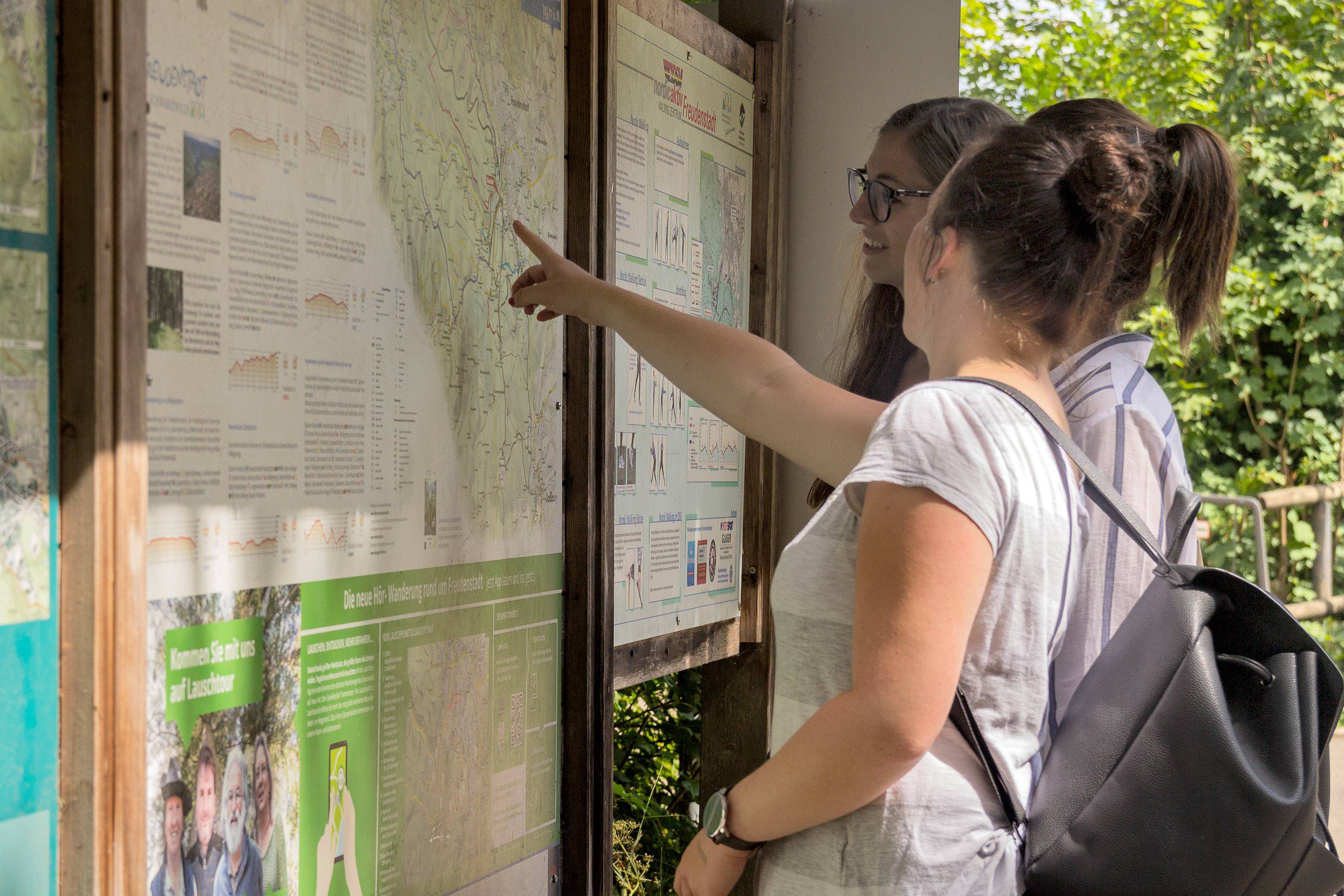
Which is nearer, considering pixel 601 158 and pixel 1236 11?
pixel 601 158

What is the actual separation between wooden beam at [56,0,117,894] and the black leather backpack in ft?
3.22

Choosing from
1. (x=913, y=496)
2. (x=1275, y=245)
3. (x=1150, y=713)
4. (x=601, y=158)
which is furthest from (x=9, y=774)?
(x=1275, y=245)

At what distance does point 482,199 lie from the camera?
2.23 metres

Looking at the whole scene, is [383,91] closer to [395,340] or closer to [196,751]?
[395,340]

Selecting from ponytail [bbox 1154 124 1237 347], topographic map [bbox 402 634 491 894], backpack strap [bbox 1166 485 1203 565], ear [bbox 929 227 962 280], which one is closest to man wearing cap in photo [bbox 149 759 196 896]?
topographic map [bbox 402 634 491 894]

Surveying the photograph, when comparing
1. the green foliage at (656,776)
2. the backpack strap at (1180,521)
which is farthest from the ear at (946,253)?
the green foliage at (656,776)

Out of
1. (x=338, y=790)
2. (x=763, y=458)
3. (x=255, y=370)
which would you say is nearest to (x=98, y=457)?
(x=255, y=370)

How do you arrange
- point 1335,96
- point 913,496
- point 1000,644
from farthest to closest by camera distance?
point 1335,96 → point 1000,644 → point 913,496

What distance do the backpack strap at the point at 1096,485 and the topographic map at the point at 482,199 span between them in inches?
41.4

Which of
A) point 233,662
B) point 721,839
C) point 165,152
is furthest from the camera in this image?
point 233,662

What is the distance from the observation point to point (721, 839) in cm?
146

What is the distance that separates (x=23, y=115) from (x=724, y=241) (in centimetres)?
212

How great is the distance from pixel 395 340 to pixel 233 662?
0.58m

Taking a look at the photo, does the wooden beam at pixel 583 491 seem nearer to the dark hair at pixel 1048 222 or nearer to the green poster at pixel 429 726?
the green poster at pixel 429 726
